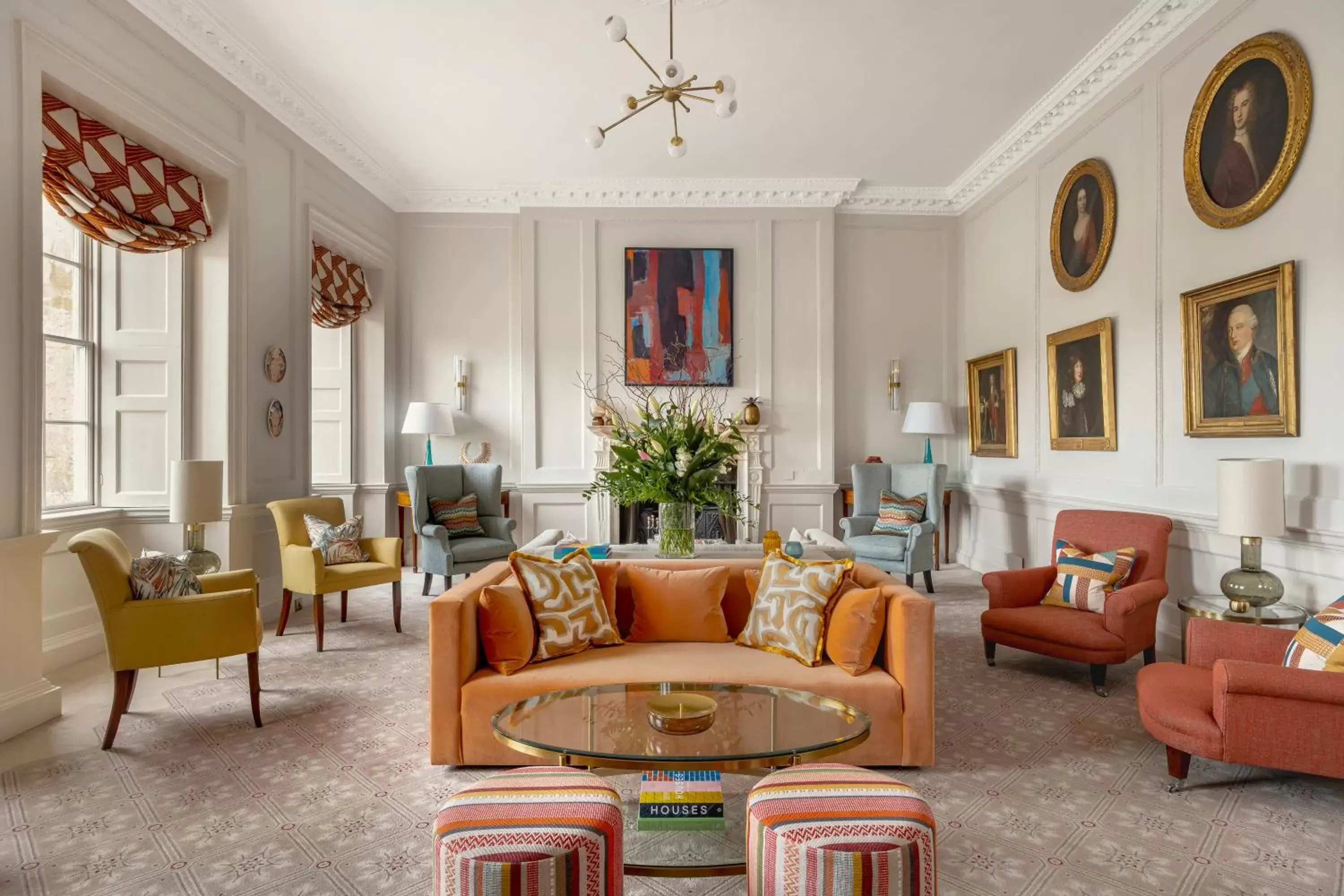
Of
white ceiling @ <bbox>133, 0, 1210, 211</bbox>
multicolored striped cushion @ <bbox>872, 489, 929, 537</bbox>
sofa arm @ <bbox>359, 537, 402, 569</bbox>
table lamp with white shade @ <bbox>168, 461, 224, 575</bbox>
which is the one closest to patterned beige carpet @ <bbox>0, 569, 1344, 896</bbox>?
table lamp with white shade @ <bbox>168, 461, 224, 575</bbox>

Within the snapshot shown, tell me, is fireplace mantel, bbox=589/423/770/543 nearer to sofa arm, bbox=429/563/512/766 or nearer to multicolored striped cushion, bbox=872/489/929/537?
multicolored striped cushion, bbox=872/489/929/537

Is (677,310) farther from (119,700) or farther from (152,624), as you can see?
(119,700)

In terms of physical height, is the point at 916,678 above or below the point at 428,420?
below

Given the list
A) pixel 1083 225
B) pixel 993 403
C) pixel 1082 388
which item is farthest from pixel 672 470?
pixel 993 403

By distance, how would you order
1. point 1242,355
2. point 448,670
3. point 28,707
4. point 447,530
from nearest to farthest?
point 448,670 → point 28,707 → point 1242,355 → point 447,530

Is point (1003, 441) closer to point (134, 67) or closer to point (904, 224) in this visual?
point (904, 224)

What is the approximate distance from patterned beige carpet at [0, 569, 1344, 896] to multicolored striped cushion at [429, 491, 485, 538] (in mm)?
2247

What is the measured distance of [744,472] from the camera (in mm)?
6973

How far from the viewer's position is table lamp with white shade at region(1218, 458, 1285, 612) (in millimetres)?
3156

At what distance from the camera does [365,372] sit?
6.89 meters

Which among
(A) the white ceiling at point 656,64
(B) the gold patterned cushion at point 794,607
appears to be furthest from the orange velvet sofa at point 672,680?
(A) the white ceiling at point 656,64

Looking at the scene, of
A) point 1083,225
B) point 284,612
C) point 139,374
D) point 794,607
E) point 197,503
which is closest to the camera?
point 794,607

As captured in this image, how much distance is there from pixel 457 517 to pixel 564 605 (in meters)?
3.14

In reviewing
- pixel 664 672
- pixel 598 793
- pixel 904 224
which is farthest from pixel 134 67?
pixel 904 224
